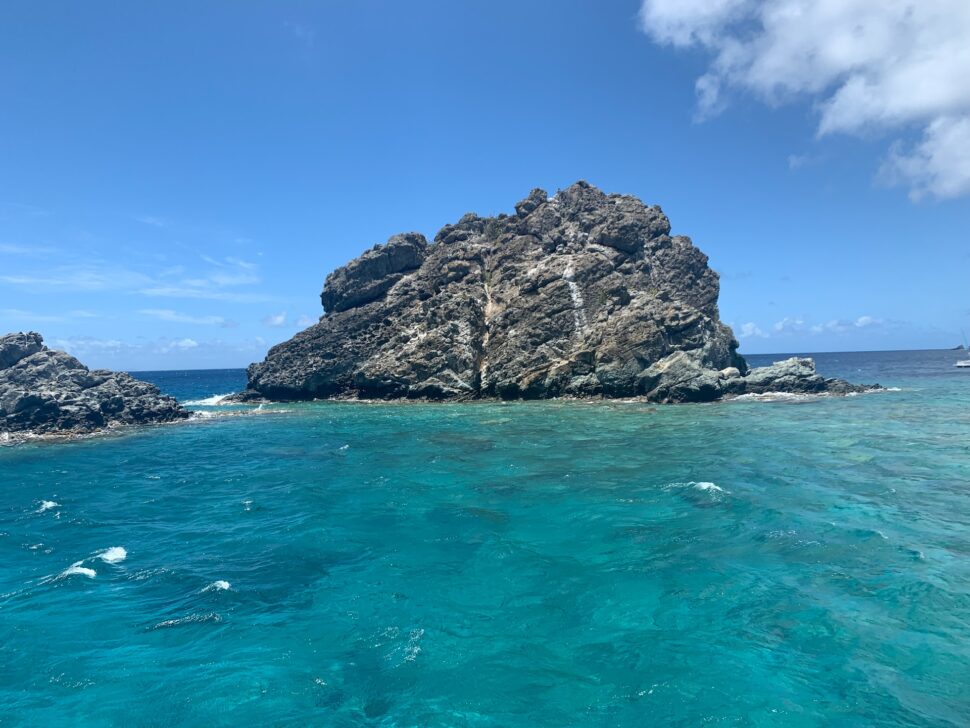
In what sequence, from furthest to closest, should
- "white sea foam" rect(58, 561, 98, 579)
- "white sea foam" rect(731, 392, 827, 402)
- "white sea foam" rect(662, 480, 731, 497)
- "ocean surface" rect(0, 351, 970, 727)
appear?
"white sea foam" rect(731, 392, 827, 402), "white sea foam" rect(662, 480, 731, 497), "white sea foam" rect(58, 561, 98, 579), "ocean surface" rect(0, 351, 970, 727)

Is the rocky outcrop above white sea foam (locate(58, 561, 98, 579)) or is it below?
above

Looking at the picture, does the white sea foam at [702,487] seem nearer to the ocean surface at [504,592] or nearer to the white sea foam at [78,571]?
the ocean surface at [504,592]

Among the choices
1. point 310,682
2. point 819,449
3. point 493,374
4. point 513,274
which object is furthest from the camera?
point 513,274

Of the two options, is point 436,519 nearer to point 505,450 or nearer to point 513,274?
point 505,450

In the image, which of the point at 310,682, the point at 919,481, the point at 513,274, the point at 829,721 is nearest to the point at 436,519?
the point at 310,682

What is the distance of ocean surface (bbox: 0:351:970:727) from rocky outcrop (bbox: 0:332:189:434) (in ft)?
78.3

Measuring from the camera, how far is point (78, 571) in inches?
706

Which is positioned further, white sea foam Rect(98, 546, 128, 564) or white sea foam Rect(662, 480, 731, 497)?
white sea foam Rect(662, 480, 731, 497)

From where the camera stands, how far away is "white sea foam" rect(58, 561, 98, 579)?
17.6m

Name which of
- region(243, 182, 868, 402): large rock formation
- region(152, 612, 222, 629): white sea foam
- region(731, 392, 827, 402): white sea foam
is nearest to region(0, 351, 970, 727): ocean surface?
region(152, 612, 222, 629): white sea foam

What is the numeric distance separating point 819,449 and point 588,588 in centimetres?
2477

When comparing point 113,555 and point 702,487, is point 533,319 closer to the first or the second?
point 702,487

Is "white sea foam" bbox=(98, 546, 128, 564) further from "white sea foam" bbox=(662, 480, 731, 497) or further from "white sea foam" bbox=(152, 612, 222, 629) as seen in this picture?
"white sea foam" bbox=(662, 480, 731, 497)

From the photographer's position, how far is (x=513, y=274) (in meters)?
80.9
